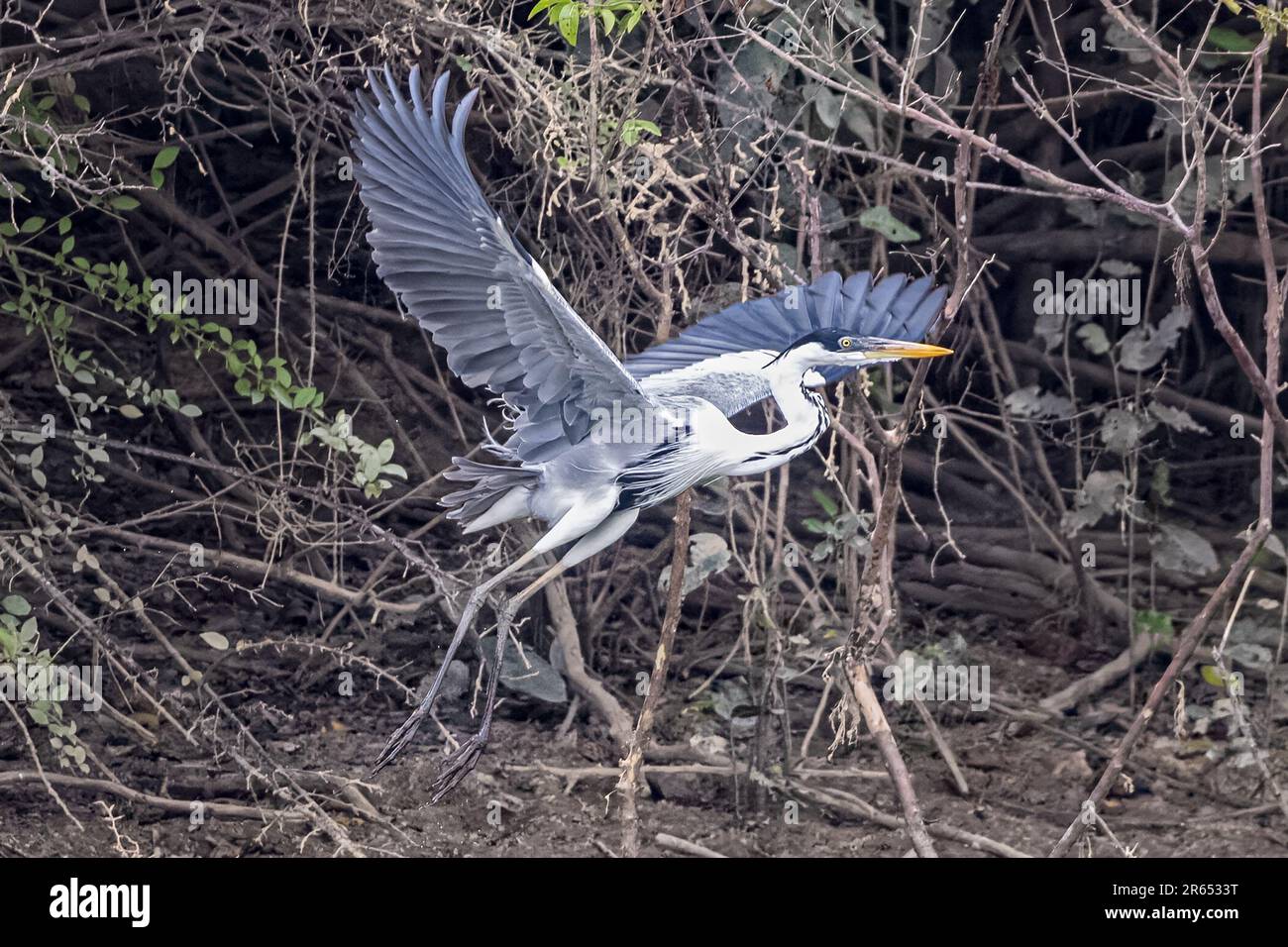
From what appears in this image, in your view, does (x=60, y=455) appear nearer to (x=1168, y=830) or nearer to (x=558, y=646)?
(x=558, y=646)

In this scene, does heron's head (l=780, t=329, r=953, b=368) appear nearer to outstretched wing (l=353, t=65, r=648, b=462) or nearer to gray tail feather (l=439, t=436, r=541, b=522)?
outstretched wing (l=353, t=65, r=648, b=462)

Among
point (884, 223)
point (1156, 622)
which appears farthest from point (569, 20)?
point (1156, 622)

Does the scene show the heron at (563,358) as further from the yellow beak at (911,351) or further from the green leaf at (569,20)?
the green leaf at (569,20)

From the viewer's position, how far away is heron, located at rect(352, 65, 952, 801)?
6.86 ft

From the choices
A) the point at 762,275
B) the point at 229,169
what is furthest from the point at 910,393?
the point at 229,169

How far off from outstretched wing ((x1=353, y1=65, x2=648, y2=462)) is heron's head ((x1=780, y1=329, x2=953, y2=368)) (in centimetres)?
26

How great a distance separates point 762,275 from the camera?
2348 mm

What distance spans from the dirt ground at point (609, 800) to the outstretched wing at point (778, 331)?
0.74 metres

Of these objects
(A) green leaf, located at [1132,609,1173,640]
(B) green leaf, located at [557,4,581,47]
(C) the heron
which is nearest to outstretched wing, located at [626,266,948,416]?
(C) the heron

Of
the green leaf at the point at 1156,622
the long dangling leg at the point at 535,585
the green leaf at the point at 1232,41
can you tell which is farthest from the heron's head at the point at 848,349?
the green leaf at the point at 1232,41

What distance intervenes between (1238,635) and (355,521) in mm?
1643

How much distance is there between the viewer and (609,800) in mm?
2688

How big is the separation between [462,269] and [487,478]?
1.12ft

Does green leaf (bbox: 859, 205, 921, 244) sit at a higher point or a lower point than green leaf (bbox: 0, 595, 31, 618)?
higher
